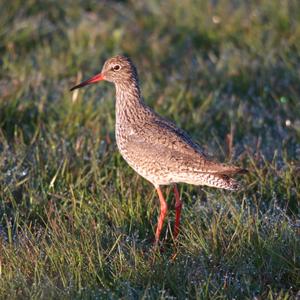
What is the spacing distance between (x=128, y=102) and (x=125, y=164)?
708 mm

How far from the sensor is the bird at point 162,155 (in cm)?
529

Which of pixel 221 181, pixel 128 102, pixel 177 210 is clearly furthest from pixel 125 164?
pixel 221 181

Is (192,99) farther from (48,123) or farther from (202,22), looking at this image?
(202,22)

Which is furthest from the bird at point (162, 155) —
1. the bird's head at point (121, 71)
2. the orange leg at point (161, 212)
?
the bird's head at point (121, 71)

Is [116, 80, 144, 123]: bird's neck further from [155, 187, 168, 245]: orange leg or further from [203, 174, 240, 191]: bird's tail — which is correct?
[203, 174, 240, 191]: bird's tail

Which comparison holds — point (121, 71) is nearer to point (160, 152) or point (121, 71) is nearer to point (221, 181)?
point (160, 152)

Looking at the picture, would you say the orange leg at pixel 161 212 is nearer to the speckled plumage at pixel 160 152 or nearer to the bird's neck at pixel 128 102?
the speckled plumage at pixel 160 152

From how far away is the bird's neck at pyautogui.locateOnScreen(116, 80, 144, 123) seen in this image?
19.1 ft

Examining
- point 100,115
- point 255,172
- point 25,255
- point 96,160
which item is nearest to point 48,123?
point 100,115

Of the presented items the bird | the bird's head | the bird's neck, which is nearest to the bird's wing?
the bird

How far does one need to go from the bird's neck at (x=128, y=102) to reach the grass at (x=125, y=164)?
52cm

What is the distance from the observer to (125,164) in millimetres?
6457

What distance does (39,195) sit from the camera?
5887 mm

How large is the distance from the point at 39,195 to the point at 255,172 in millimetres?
1712
